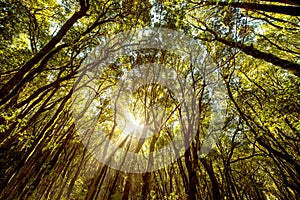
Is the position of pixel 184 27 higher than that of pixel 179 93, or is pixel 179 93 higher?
pixel 184 27

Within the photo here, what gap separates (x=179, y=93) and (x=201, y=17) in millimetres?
4117

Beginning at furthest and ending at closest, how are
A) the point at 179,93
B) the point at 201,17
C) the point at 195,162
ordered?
the point at 179,93 < the point at 201,17 < the point at 195,162

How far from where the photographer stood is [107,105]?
13.7m

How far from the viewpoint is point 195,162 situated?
234 inches

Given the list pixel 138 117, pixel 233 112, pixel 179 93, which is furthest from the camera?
pixel 138 117

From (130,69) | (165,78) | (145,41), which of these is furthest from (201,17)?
(130,69)

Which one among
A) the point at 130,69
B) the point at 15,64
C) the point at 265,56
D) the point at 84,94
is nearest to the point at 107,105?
the point at 84,94

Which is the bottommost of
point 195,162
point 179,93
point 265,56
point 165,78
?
point 195,162

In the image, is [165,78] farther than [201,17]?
Yes

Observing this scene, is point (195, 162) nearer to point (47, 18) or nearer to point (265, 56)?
point (265, 56)

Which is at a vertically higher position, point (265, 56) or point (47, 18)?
point (47, 18)

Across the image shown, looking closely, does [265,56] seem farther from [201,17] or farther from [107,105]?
[107,105]

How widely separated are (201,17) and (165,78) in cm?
380

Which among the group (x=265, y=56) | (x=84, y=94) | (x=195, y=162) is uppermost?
(x=84, y=94)
